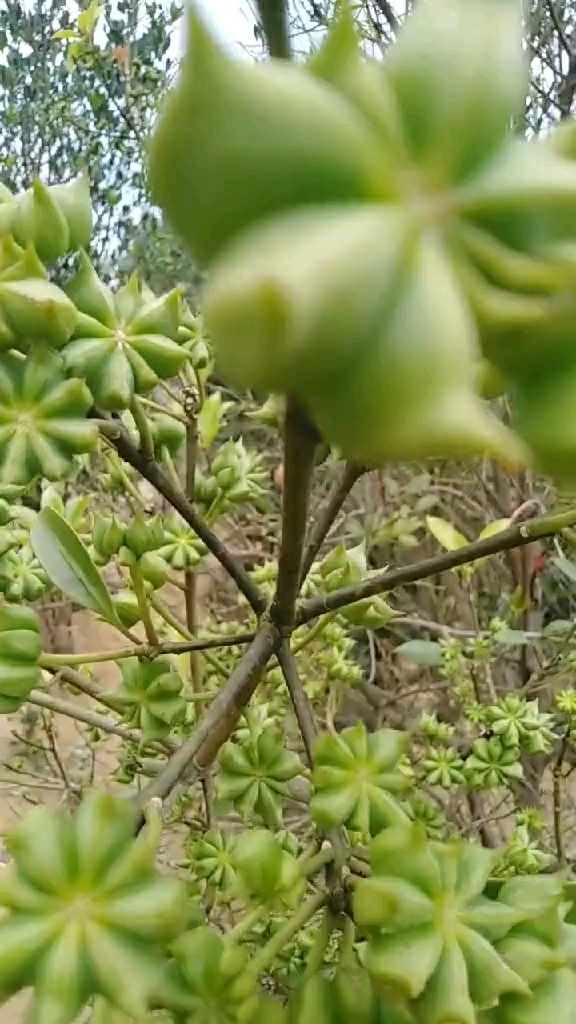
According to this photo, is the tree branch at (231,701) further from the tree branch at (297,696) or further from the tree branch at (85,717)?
the tree branch at (85,717)

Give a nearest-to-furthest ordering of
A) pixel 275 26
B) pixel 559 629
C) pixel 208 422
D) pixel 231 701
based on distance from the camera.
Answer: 1. pixel 275 26
2. pixel 231 701
3. pixel 208 422
4. pixel 559 629

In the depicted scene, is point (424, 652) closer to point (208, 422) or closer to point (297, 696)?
point (208, 422)

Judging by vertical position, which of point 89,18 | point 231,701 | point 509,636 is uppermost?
point 89,18

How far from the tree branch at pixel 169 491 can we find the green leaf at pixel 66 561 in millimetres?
49

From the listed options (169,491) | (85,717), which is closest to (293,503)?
(169,491)

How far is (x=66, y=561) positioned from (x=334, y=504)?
0.35 feet

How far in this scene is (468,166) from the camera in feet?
0.63

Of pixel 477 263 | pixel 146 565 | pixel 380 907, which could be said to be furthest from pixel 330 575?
pixel 477 263

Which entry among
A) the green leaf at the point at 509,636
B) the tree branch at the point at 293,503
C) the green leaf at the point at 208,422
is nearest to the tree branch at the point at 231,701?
the tree branch at the point at 293,503

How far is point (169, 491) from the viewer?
0.37 m

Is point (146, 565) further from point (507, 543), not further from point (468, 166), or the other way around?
point (468, 166)

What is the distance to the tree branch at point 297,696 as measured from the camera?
384 mm

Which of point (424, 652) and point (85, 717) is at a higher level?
point (424, 652)

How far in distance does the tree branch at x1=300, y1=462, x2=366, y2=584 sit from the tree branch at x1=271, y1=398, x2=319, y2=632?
0.01m
